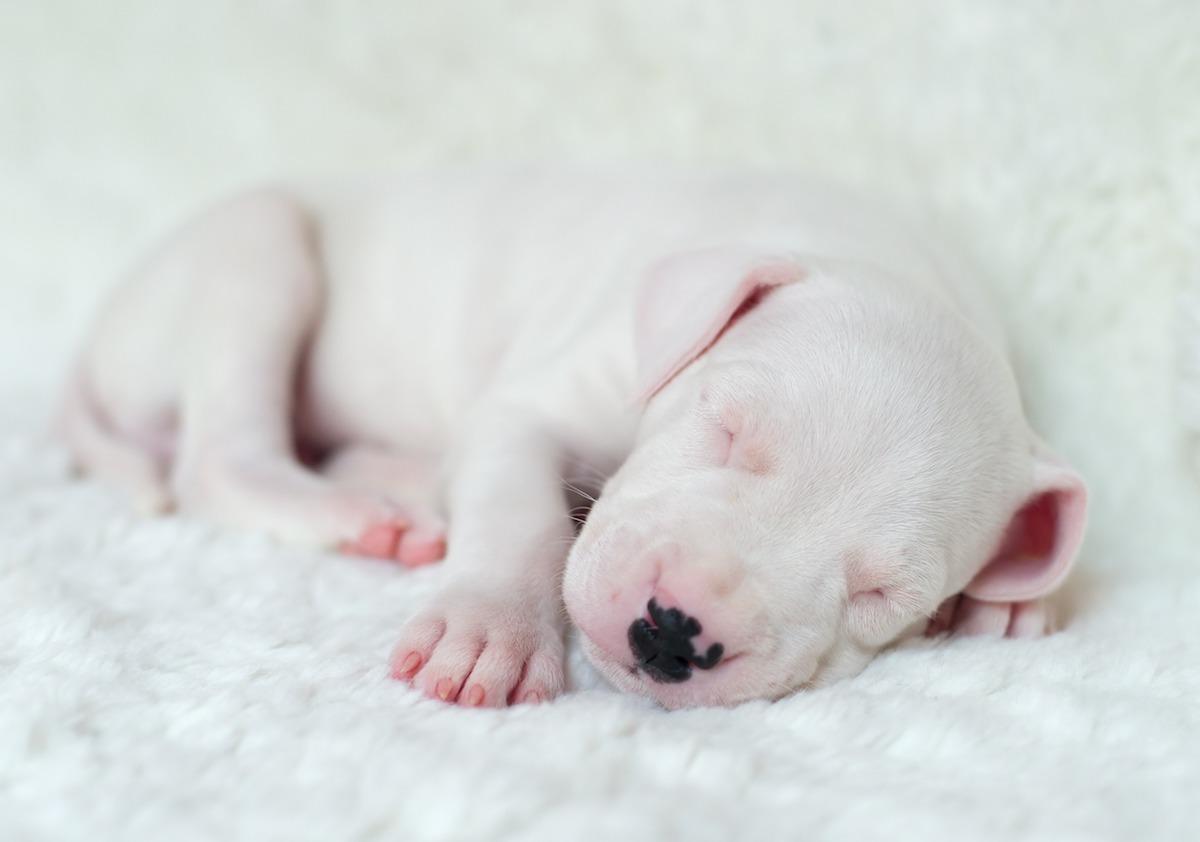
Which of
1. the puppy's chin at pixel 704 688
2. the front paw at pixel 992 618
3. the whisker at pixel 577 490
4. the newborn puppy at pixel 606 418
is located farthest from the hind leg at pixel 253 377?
the front paw at pixel 992 618

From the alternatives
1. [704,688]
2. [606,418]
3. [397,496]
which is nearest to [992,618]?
[704,688]

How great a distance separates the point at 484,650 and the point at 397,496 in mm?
1050

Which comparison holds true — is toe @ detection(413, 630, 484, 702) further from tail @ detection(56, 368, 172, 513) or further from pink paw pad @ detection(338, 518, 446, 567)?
tail @ detection(56, 368, 172, 513)

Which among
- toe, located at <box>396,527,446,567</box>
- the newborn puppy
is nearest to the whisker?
the newborn puppy

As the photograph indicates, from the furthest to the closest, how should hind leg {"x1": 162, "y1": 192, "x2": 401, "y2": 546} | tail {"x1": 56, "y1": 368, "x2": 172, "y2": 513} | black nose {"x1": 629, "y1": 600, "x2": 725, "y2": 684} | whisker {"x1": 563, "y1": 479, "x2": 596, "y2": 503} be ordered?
1. tail {"x1": 56, "y1": 368, "x2": 172, "y2": 513}
2. hind leg {"x1": 162, "y1": 192, "x2": 401, "y2": 546}
3. whisker {"x1": 563, "y1": 479, "x2": 596, "y2": 503}
4. black nose {"x1": 629, "y1": 600, "x2": 725, "y2": 684}

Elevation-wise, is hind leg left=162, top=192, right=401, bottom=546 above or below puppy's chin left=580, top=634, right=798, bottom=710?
below

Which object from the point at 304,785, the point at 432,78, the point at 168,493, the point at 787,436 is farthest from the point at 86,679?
the point at 432,78

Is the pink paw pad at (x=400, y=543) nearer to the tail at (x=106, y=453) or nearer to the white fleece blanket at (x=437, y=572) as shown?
the white fleece blanket at (x=437, y=572)

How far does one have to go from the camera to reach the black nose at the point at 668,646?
1556 mm

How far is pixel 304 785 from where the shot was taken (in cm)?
129

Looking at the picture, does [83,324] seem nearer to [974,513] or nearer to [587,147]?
[587,147]

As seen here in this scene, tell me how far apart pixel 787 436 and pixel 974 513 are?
0.36m

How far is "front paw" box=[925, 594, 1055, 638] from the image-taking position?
1994mm

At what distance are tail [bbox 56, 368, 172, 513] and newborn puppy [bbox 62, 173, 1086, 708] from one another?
1cm
